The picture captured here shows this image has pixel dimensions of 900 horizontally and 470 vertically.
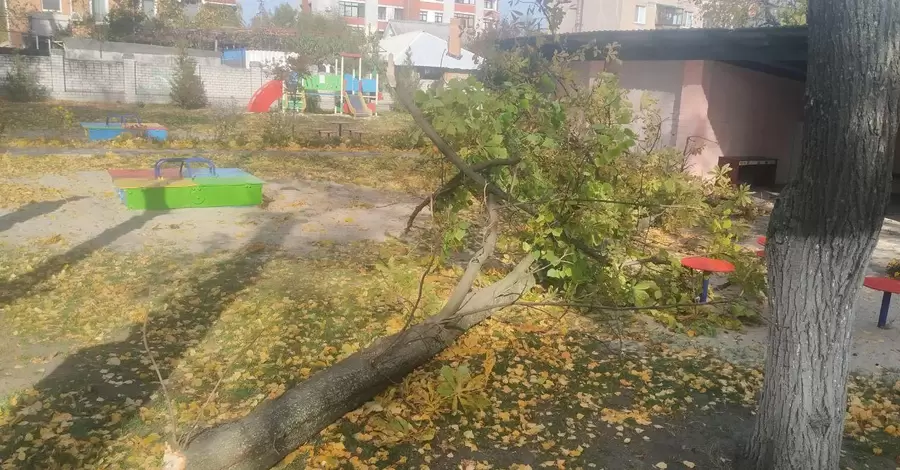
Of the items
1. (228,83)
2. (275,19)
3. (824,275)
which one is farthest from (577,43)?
(275,19)

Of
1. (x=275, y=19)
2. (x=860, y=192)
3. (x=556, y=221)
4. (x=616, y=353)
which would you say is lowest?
(x=616, y=353)

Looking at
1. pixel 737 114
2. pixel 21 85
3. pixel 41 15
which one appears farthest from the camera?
pixel 41 15

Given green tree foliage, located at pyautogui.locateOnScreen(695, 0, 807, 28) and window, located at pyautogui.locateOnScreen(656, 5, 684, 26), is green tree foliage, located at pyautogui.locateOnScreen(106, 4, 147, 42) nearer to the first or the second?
green tree foliage, located at pyautogui.locateOnScreen(695, 0, 807, 28)

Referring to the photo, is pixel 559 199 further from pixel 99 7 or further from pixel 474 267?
pixel 99 7

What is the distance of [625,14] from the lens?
164 ft

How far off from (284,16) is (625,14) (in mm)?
30681

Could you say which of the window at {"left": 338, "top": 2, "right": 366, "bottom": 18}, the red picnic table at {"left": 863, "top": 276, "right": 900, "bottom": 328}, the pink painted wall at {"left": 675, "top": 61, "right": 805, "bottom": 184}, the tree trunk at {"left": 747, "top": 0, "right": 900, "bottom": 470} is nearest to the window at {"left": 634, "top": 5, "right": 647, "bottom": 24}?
the window at {"left": 338, "top": 2, "right": 366, "bottom": 18}

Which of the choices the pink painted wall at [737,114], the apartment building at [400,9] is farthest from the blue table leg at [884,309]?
the apartment building at [400,9]

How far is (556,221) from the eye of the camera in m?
5.96

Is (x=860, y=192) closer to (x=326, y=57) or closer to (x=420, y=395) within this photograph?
(x=420, y=395)

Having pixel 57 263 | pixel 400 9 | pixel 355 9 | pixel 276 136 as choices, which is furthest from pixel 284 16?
pixel 57 263

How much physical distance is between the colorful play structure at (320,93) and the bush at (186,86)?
6.98 feet

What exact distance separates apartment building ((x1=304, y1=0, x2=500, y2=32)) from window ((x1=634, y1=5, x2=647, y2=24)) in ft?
81.7

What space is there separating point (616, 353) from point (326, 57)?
3844 centimetres
